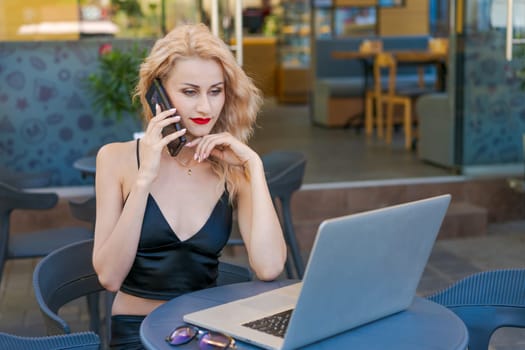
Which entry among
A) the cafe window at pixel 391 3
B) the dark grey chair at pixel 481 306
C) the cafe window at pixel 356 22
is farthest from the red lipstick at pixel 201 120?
the cafe window at pixel 391 3

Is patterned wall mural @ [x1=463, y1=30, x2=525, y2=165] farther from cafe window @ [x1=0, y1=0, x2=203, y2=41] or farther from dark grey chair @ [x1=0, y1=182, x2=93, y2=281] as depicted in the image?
dark grey chair @ [x1=0, y1=182, x2=93, y2=281]

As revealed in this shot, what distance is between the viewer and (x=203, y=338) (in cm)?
182

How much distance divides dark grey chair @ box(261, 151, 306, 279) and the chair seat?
96 cm

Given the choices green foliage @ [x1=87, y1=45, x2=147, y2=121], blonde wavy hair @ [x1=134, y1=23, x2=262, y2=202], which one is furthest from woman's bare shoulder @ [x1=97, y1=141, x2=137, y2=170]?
green foliage @ [x1=87, y1=45, x2=147, y2=121]

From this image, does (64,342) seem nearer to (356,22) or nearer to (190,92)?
(190,92)

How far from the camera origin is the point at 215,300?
2.15 metres

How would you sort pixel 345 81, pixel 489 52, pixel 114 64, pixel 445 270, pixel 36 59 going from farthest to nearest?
pixel 345 81 → pixel 489 52 → pixel 36 59 → pixel 114 64 → pixel 445 270

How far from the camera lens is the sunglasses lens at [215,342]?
1800 mm

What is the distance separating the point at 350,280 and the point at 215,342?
0.32 m

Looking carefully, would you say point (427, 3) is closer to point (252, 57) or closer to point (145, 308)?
point (252, 57)

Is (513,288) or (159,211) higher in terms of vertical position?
(159,211)

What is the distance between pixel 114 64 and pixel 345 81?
18.0ft

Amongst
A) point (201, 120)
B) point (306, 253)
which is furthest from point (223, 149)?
point (306, 253)

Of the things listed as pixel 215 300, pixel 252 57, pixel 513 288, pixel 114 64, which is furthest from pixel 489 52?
pixel 252 57
